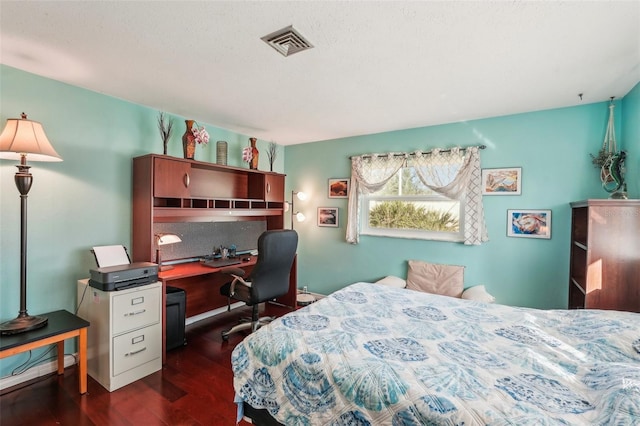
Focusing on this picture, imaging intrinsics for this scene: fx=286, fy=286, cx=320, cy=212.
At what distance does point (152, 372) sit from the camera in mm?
2342

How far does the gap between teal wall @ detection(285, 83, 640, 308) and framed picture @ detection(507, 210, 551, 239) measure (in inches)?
2.0

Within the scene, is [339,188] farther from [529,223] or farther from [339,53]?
[339,53]

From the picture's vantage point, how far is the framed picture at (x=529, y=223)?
284 centimetres

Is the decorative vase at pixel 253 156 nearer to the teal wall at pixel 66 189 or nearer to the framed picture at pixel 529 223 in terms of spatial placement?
the teal wall at pixel 66 189

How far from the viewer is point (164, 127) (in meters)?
3.05

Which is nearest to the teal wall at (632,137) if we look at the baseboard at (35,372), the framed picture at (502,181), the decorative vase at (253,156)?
the framed picture at (502,181)

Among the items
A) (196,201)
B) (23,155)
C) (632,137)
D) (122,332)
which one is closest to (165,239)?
(196,201)

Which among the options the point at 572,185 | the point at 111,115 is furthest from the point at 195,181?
the point at 572,185

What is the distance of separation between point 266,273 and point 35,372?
1899 mm

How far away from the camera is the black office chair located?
8.93 ft

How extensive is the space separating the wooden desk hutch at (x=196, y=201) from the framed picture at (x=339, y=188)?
0.72m

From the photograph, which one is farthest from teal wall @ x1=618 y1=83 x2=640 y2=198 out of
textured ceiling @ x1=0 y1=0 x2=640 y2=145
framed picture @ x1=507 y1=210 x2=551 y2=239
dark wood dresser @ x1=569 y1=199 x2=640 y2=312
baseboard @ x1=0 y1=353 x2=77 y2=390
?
baseboard @ x1=0 y1=353 x2=77 y2=390

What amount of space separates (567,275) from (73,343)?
4.53 metres

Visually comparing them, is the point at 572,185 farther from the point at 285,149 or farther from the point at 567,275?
the point at 285,149
